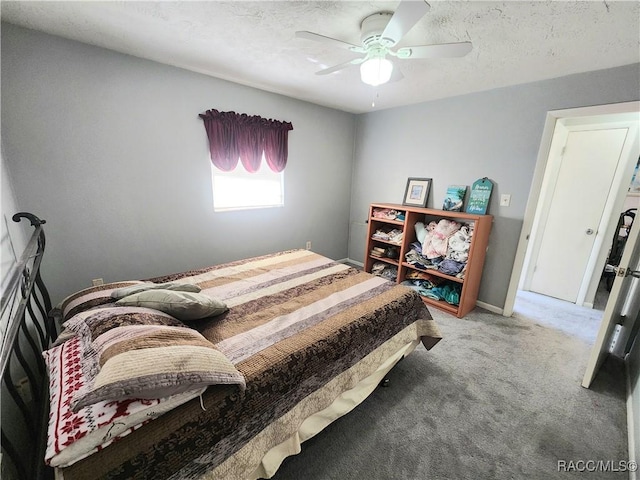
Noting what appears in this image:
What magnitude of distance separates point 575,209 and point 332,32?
132 inches

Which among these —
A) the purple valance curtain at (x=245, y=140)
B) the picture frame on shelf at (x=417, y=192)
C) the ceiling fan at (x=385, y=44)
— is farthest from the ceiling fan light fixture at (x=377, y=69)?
the picture frame on shelf at (x=417, y=192)

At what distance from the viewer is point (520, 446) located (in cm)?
139

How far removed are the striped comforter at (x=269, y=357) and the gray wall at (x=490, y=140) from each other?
1.52 m

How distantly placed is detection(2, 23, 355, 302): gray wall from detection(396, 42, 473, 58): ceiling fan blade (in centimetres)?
185

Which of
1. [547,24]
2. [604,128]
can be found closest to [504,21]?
[547,24]

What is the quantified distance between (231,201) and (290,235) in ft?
3.05

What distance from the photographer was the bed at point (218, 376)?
749mm

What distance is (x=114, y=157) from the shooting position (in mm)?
2119

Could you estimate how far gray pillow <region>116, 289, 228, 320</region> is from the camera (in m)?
1.27

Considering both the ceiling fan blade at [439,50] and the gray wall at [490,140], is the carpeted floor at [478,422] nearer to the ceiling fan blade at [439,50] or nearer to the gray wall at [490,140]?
the gray wall at [490,140]

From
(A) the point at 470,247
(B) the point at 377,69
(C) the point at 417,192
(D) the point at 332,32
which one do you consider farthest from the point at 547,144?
(D) the point at 332,32

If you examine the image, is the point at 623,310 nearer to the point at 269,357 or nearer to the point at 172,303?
the point at 269,357

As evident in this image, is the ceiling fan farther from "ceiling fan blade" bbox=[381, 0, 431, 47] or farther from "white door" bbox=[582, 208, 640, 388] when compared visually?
"white door" bbox=[582, 208, 640, 388]

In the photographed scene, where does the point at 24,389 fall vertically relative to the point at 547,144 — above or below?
below
